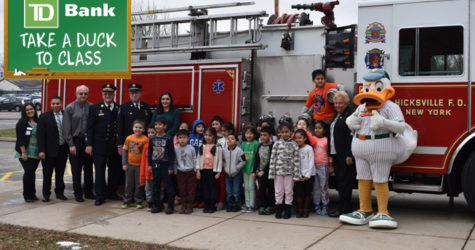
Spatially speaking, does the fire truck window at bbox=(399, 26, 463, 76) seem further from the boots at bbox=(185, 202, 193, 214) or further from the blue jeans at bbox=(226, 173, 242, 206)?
the boots at bbox=(185, 202, 193, 214)

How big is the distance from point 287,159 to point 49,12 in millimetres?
4861

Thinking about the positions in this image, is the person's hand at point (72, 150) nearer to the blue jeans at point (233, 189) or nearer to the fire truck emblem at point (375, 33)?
the blue jeans at point (233, 189)

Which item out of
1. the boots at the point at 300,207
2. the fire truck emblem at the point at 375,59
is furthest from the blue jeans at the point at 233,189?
the fire truck emblem at the point at 375,59

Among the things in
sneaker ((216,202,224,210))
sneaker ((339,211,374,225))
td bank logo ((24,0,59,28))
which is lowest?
sneaker ((216,202,224,210))

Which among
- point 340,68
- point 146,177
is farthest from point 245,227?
point 340,68

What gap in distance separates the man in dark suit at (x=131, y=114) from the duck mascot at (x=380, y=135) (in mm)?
3447

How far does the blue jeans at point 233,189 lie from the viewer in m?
7.28

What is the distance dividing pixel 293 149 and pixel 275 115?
103 centimetres

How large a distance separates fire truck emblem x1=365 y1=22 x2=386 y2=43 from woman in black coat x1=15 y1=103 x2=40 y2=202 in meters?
5.37

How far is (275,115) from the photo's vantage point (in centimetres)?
762

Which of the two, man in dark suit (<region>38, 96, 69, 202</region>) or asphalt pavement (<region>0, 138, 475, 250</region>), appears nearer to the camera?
asphalt pavement (<region>0, 138, 475, 250</region>)

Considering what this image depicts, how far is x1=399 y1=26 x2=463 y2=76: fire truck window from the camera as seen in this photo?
20.1 feet

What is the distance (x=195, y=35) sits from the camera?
8398mm

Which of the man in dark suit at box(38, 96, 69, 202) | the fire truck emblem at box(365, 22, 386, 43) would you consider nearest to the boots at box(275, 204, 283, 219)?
the fire truck emblem at box(365, 22, 386, 43)
